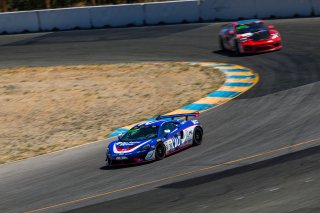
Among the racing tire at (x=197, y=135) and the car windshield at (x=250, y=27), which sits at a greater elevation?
the car windshield at (x=250, y=27)

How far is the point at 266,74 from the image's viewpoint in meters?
27.0

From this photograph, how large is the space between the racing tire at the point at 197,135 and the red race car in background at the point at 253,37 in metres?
12.2

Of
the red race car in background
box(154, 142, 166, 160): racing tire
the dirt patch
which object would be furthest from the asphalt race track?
the dirt patch

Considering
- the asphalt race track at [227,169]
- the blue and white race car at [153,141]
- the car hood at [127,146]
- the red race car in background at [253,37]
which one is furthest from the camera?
the red race car in background at [253,37]

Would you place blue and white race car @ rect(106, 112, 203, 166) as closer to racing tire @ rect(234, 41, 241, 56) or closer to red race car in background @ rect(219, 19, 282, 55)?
red race car in background @ rect(219, 19, 282, 55)

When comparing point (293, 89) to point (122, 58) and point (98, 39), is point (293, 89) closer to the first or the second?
point (122, 58)

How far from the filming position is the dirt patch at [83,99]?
73.7ft

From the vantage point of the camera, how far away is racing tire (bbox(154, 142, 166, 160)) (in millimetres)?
17766

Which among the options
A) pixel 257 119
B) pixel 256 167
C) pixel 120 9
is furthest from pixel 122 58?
pixel 256 167

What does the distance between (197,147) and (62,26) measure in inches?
918

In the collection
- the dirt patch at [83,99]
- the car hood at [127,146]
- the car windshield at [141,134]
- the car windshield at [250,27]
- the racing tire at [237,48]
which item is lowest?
the dirt patch at [83,99]

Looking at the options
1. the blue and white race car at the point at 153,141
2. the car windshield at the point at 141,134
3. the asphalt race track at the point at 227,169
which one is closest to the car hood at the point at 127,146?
the blue and white race car at the point at 153,141

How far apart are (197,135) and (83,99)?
27.1 feet

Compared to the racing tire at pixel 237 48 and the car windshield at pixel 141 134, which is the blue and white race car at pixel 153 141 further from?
the racing tire at pixel 237 48
